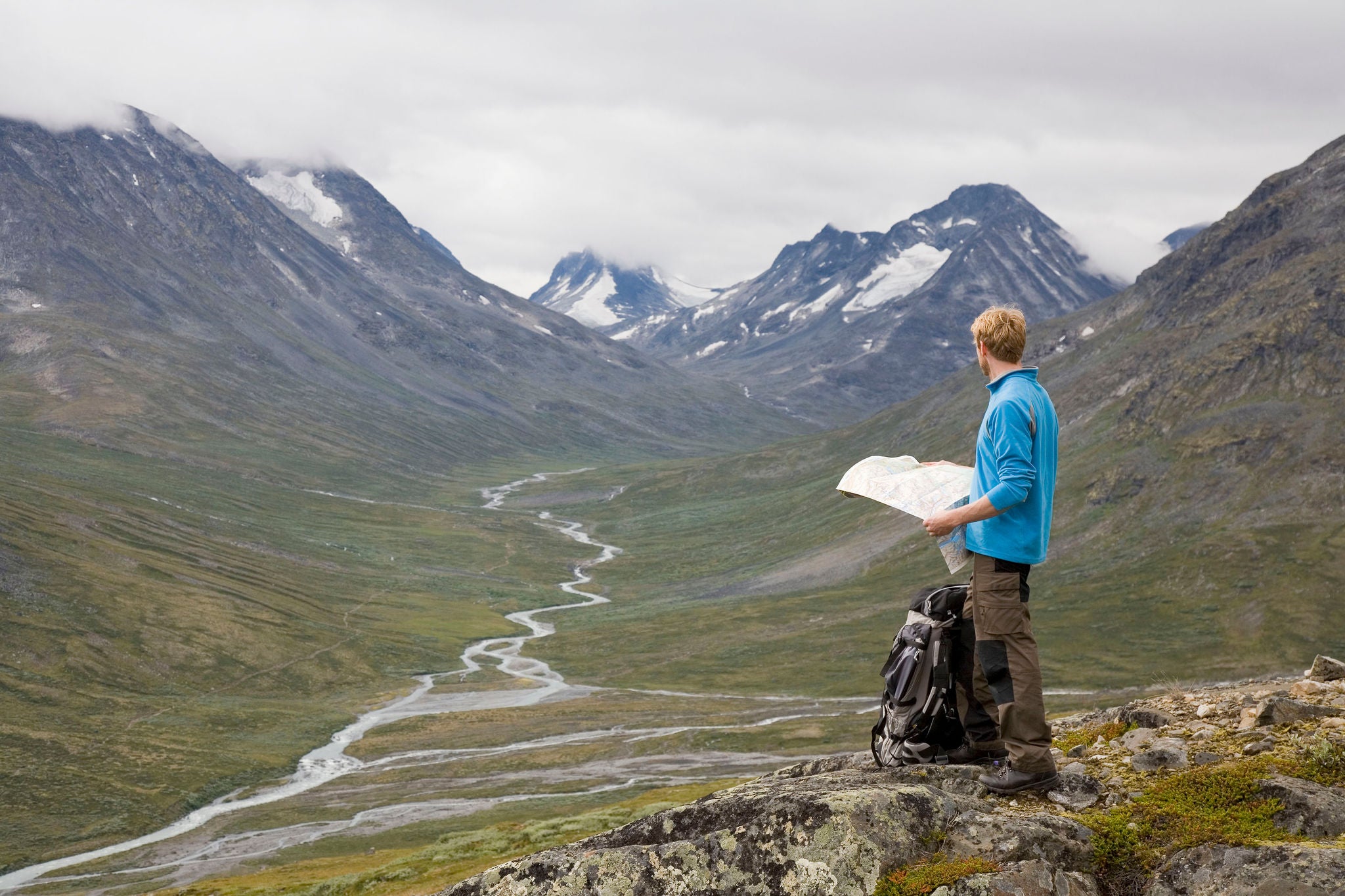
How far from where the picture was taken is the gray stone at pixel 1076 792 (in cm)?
1270

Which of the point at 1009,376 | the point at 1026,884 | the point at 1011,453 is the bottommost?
the point at 1026,884

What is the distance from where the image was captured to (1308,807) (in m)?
11.0

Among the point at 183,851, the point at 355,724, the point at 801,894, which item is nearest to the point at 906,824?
the point at 801,894

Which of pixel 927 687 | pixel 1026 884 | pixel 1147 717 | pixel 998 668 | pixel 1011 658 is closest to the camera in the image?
pixel 1026 884

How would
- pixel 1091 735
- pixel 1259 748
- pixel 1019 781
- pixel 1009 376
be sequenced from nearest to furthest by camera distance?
1. pixel 1019 781
2. pixel 1009 376
3. pixel 1259 748
4. pixel 1091 735

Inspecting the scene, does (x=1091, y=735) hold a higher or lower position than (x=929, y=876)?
higher

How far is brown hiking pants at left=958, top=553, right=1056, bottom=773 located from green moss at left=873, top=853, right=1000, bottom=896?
6.31 ft

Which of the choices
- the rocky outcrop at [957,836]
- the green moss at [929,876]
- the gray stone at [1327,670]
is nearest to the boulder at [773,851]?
the rocky outcrop at [957,836]

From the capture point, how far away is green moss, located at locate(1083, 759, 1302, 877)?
10961 millimetres

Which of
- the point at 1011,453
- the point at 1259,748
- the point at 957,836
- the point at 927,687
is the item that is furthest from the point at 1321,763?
the point at 1011,453

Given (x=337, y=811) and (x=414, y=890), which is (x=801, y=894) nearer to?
(x=414, y=890)

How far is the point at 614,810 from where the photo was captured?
62.2 m

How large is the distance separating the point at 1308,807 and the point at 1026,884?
3.01 meters

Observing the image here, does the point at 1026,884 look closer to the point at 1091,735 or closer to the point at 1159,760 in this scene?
the point at 1159,760
